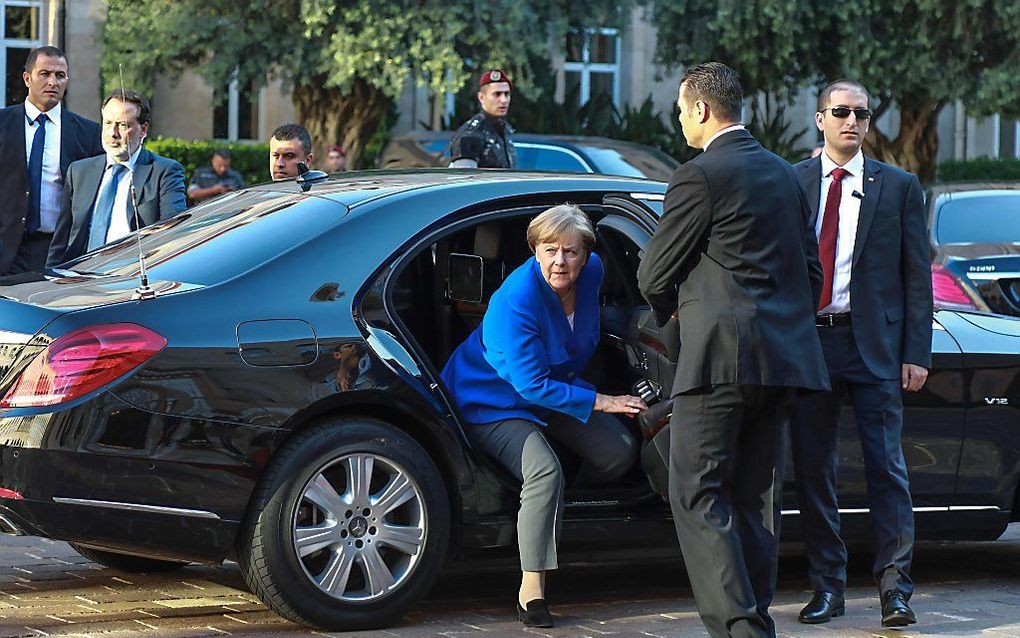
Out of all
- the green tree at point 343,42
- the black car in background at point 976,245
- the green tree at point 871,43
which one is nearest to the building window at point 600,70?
the green tree at point 871,43

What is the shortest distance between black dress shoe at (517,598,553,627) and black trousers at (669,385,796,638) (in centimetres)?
82

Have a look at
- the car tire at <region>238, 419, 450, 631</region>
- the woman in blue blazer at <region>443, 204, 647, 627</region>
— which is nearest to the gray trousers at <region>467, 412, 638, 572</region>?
the woman in blue blazer at <region>443, 204, 647, 627</region>

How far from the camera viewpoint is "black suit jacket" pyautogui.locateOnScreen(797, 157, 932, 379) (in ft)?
20.5

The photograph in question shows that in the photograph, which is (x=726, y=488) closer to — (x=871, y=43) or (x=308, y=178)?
(x=308, y=178)

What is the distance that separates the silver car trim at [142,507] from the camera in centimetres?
540

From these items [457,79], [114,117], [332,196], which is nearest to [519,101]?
[457,79]

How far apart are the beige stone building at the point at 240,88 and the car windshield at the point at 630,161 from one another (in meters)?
9.26

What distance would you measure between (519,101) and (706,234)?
2113cm

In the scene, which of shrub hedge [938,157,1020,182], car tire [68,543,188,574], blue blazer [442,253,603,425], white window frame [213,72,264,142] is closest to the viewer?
blue blazer [442,253,603,425]

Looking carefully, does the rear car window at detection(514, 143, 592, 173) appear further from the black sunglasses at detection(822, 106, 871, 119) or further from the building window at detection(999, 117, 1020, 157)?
the building window at detection(999, 117, 1020, 157)

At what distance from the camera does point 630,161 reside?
14312 millimetres

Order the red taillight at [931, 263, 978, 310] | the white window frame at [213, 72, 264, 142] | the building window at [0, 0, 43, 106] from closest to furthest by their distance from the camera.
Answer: the red taillight at [931, 263, 978, 310] → the building window at [0, 0, 43, 106] → the white window frame at [213, 72, 264, 142]

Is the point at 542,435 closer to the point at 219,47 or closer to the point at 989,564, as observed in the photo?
the point at 989,564

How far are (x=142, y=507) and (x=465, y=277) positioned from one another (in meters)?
1.59
